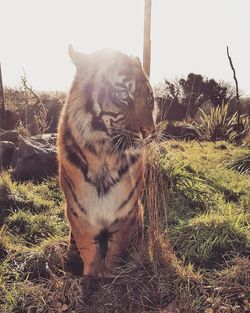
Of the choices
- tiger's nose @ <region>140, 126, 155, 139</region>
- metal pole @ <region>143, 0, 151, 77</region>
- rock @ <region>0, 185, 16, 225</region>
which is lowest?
rock @ <region>0, 185, 16, 225</region>

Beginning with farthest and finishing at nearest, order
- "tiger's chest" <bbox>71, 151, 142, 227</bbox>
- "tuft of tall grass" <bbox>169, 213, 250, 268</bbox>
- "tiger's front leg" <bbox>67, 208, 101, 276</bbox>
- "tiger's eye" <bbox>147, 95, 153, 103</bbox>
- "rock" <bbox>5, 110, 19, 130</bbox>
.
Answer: "rock" <bbox>5, 110, 19, 130</bbox>
"tuft of tall grass" <bbox>169, 213, 250, 268</bbox>
"tiger's front leg" <bbox>67, 208, 101, 276</bbox>
"tiger's chest" <bbox>71, 151, 142, 227</bbox>
"tiger's eye" <bbox>147, 95, 153, 103</bbox>

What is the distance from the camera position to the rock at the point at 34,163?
21.0ft

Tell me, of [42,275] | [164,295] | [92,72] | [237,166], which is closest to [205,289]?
[164,295]

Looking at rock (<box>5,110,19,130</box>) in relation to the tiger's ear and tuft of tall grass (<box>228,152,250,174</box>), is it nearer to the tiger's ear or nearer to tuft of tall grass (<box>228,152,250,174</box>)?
tuft of tall grass (<box>228,152,250,174</box>)

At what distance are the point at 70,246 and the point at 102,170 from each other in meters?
0.91

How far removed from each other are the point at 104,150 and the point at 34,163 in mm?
3592

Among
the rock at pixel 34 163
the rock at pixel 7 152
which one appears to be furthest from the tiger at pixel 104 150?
the rock at pixel 7 152

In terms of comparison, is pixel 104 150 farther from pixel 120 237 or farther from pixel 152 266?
pixel 152 266

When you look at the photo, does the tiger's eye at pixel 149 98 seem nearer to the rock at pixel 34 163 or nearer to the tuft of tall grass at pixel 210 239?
the tuft of tall grass at pixel 210 239

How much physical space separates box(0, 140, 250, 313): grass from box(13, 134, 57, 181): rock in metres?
1.71

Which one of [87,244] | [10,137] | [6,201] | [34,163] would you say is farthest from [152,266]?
[10,137]

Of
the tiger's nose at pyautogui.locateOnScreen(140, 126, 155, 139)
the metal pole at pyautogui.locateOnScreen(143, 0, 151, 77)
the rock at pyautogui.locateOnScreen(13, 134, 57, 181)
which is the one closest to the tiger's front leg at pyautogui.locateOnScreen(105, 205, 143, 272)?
the tiger's nose at pyautogui.locateOnScreen(140, 126, 155, 139)

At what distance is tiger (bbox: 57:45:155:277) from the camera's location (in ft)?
9.39

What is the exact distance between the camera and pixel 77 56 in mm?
3047
